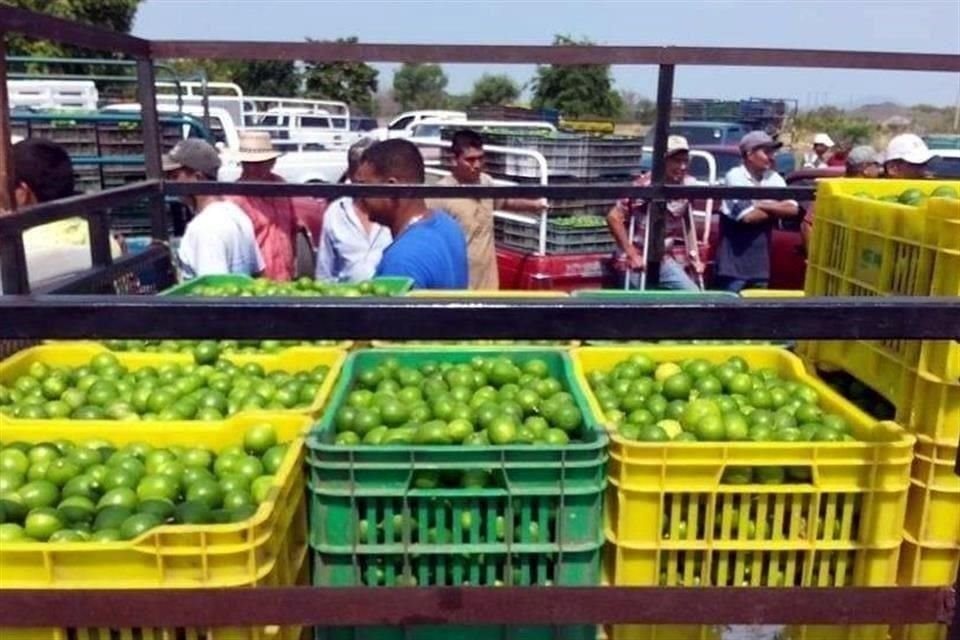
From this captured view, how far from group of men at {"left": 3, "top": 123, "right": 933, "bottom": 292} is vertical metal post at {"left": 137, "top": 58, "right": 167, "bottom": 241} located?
0.43 m

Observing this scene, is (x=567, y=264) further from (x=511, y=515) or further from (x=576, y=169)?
(x=511, y=515)

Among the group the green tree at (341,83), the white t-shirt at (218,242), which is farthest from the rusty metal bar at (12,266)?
the green tree at (341,83)

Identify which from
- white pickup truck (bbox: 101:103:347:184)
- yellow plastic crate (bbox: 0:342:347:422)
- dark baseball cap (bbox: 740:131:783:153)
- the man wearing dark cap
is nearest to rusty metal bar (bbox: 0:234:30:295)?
yellow plastic crate (bbox: 0:342:347:422)

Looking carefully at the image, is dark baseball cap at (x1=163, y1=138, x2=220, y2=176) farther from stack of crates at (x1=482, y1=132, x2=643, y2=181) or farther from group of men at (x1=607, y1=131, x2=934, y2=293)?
stack of crates at (x1=482, y1=132, x2=643, y2=181)

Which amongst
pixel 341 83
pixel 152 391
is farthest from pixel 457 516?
pixel 341 83

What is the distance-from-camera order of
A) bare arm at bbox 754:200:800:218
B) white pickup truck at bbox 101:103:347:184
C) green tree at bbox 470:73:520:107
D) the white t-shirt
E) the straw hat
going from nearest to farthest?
the white t-shirt, the straw hat, bare arm at bbox 754:200:800:218, white pickup truck at bbox 101:103:347:184, green tree at bbox 470:73:520:107

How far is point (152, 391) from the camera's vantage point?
116 inches

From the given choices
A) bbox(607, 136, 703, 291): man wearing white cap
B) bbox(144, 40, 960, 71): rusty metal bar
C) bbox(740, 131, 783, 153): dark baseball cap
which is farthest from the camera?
bbox(740, 131, 783, 153): dark baseball cap

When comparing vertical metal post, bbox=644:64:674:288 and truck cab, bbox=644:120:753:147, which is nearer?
vertical metal post, bbox=644:64:674:288

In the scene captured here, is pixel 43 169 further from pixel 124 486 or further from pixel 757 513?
pixel 757 513

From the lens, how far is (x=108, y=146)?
9.66 m

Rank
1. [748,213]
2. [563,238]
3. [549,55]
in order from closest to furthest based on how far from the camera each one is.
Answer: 1. [549,55]
2. [748,213]
3. [563,238]

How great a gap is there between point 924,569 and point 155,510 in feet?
5.94

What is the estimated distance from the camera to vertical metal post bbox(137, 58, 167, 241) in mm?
3834
